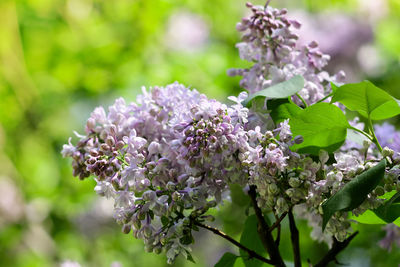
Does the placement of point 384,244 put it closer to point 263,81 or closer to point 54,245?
point 263,81

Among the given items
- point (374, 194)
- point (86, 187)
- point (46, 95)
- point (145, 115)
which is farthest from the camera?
point (46, 95)

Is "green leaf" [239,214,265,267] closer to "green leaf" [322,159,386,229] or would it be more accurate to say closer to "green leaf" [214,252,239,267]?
"green leaf" [214,252,239,267]

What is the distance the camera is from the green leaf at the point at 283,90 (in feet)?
1.54

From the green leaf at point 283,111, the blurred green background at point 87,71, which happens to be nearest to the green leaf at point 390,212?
the green leaf at point 283,111

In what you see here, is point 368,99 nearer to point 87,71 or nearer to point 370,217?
point 370,217

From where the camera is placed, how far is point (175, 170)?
0.49 metres

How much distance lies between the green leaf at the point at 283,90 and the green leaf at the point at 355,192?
0.36 feet

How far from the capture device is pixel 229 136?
451 mm

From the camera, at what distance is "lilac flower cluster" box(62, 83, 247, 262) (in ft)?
1.49

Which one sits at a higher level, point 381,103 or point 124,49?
point 124,49

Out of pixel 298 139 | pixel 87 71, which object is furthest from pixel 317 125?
pixel 87 71

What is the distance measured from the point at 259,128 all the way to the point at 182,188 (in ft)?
0.31

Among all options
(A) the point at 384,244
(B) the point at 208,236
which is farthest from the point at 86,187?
(A) the point at 384,244

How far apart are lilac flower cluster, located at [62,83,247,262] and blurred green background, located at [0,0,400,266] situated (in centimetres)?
111
